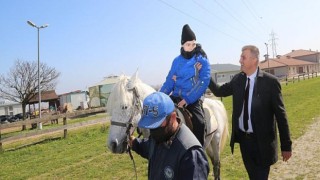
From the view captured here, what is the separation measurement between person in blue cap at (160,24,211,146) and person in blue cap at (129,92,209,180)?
7.20 feet

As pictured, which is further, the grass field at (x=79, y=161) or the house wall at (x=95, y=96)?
the house wall at (x=95, y=96)

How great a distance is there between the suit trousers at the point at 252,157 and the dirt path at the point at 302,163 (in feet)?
8.80

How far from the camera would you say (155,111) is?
217 cm

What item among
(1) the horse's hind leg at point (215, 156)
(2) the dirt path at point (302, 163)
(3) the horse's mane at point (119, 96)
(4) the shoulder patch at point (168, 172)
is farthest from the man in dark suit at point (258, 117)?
(2) the dirt path at point (302, 163)

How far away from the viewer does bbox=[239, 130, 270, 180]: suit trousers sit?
12.9 feet

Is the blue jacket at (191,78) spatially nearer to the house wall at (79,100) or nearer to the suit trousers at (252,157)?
the suit trousers at (252,157)

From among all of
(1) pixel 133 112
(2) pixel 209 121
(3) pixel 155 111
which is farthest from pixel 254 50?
(3) pixel 155 111

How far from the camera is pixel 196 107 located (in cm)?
465

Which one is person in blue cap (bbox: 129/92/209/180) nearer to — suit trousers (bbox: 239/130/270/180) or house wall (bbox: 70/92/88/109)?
suit trousers (bbox: 239/130/270/180)

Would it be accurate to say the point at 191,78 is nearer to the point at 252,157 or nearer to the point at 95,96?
the point at 252,157

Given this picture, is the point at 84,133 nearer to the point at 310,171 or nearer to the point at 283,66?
the point at 310,171

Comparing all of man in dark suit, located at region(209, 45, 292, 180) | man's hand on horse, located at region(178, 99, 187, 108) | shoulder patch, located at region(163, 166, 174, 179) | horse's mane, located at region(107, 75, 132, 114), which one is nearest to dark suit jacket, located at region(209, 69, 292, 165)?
man in dark suit, located at region(209, 45, 292, 180)

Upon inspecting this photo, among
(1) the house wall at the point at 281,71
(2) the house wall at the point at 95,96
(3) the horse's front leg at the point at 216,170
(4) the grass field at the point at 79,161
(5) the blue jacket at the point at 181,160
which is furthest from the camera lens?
(1) the house wall at the point at 281,71

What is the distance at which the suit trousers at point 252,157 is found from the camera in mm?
3936
